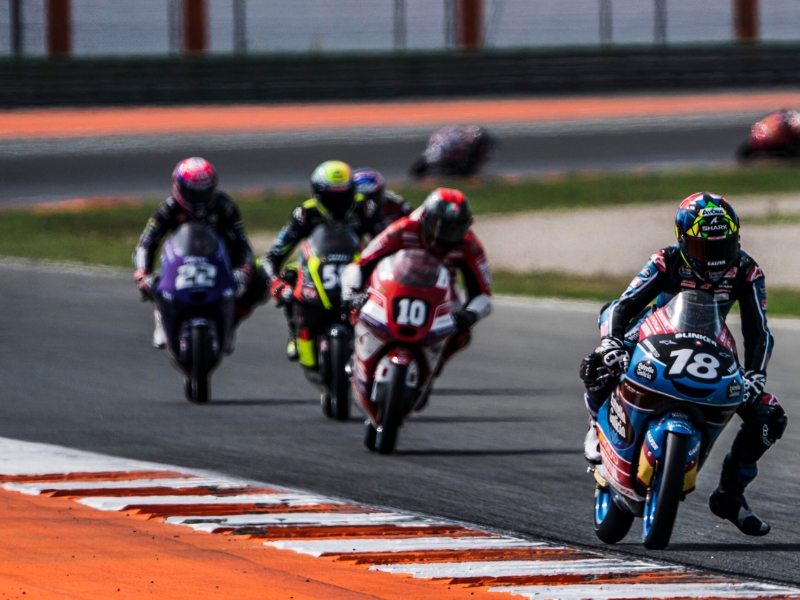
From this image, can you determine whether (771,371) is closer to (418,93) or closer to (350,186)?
(350,186)

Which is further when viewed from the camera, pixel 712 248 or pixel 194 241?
pixel 194 241

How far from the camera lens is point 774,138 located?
30906 mm

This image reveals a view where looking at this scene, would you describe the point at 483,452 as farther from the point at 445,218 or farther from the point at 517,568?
the point at 517,568

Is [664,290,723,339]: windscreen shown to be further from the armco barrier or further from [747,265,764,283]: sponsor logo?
the armco barrier

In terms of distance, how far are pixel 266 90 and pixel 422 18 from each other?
270 inches

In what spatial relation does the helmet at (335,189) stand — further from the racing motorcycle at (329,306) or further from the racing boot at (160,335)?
the racing boot at (160,335)

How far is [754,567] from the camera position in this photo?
20.7 feet

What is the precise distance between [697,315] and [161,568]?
7.84ft

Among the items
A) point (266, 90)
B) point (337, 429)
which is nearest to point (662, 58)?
point (266, 90)

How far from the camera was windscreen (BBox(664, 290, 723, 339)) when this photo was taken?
621cm

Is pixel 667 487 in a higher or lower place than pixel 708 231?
lower

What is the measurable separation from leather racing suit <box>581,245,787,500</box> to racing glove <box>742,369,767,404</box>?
0.26 ft

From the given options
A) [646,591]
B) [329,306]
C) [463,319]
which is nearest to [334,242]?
[329,306]

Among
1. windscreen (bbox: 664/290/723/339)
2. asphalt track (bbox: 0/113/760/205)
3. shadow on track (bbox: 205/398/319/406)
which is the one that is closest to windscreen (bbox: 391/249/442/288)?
shadow on track (bbox: 205/398/319/406)
